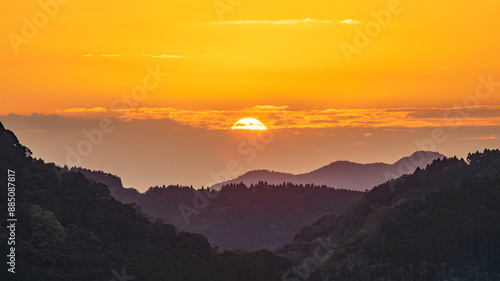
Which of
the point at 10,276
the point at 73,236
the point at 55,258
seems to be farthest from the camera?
the point at 73,236

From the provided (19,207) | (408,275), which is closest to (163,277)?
(19,207)

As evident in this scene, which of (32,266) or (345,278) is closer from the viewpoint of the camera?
(32,266)

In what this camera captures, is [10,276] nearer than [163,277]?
Yes

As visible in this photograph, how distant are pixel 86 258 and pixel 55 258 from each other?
7482 mm

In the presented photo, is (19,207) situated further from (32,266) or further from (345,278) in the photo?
(345,278)

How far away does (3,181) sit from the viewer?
194 m

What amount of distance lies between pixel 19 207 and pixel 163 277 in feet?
118

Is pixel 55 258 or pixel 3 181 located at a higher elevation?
pixel 3 181

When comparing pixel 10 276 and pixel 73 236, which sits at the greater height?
pixel 73 236

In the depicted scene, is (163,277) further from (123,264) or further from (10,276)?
(10,276)

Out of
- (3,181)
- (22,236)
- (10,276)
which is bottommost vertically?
(10,276)

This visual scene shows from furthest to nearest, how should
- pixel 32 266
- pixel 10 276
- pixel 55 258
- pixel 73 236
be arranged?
pixel 73 236
pixel 55 258
pixel 32 266
pixel 10 276

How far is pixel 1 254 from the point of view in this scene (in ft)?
519

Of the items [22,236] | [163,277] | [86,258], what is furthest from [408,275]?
[22,236]
